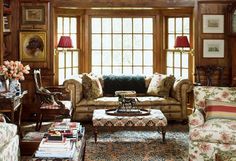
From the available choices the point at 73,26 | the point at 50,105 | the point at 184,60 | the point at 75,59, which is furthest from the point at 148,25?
the point at 50,105

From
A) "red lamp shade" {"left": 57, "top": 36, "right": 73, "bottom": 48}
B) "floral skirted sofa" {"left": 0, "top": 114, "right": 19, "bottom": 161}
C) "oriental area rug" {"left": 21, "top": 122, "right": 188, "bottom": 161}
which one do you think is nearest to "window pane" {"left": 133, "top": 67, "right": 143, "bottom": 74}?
Result: "red lamp shade" {"left": 57, "top": 36, "right": 73, "bottom": 48}

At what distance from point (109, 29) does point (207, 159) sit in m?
4.64

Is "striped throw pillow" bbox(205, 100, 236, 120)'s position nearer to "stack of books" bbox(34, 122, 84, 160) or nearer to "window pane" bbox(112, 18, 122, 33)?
"stack of books" bbox(34, 122, 84, 160)

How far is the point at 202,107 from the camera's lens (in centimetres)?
550

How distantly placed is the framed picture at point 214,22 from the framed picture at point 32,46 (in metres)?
3.03

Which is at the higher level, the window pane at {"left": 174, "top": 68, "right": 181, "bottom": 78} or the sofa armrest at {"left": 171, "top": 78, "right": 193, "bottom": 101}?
the window pane at {"left": 174, "top": 68, "right": 181, "bottom": 78}

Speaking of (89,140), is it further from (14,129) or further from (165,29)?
(165,29)

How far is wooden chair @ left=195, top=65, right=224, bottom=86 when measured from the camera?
827 cm

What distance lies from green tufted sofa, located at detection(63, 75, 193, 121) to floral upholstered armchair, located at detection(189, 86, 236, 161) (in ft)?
7.68

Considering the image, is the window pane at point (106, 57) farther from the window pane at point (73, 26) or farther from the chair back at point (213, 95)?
the chair back at point (213, 95)

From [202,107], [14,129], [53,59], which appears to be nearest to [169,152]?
[202,107]

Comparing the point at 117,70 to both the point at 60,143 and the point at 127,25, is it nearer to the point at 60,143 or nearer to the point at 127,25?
the point at 127,25

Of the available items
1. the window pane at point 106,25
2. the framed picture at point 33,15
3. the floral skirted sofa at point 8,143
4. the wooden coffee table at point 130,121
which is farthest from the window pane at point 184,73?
the floral skirted sofa at point 8,143

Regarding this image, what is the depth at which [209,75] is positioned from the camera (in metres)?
8.26
